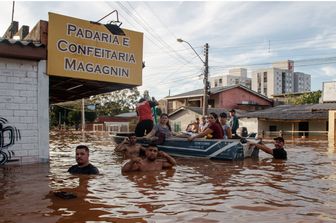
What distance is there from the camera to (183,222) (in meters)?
4.22

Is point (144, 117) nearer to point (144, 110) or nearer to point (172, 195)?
point (144, 110)

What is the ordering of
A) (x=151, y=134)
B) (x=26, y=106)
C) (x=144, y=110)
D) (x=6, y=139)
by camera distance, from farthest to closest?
(x=144, y=110), (x=151, y=134), (x=26, y=106), (x=6, y=139)

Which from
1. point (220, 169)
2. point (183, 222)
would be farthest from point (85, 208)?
point (220, 169)

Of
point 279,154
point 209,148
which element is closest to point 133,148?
point 209,148

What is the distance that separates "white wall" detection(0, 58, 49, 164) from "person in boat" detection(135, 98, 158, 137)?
3679 millimetres

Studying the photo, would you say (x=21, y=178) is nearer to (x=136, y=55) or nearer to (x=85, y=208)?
(x=85, y=208)

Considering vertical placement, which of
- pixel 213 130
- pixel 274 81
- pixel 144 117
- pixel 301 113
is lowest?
pixel 213 130

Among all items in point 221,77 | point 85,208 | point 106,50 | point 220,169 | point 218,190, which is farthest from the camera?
point 221,77

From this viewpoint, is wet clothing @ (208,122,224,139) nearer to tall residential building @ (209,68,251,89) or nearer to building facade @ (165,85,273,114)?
building facade @ (165,85,273,114)

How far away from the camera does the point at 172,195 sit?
229 inches

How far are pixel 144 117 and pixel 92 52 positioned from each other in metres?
3.38

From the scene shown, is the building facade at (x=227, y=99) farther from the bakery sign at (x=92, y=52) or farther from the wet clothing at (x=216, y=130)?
the bakery sign at (x=92, y=52)

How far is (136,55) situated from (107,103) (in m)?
51.9

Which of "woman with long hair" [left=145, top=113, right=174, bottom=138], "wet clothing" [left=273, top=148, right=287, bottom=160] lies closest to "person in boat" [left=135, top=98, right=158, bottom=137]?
"woman with long hair" [left=145, top=113, right=174, bottom=138]
